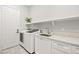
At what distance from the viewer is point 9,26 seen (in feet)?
10.0

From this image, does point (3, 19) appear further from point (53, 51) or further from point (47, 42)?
point (53, 51)

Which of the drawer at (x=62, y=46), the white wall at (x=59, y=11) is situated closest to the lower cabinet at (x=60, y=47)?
the drawer at (x=62, y=46)

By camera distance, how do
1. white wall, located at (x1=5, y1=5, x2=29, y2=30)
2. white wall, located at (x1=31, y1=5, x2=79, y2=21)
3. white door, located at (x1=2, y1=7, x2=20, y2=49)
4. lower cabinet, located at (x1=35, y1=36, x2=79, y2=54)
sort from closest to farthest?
lower cabinet, located at (x1=35, y1=36, x2=79, y2=54), white wall, located at (x1=31, y1=5, x2=79, y2=21), white door, located at (x1=2, y1=7, x2=20, y2=49), white wall, located at (x1=5, y1=5, x2=29, y2=30)

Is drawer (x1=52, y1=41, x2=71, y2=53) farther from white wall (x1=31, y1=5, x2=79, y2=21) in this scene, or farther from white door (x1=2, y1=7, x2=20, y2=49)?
white door (x1=2, y1=7, x2=20, y2=49)

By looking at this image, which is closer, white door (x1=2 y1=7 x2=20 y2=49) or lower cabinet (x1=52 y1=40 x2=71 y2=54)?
lower cabinet (x1=52 y1=40 x2=71 y2=54)

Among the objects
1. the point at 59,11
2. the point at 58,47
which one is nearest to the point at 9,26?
the point at 59,11

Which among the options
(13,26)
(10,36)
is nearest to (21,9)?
(13,26)

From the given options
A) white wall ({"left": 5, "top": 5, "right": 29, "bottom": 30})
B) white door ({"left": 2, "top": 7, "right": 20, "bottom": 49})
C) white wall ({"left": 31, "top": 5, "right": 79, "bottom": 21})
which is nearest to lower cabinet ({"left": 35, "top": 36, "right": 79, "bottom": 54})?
white wall ({"left": 31, "top": 5, "right": 79, "bottom": 21})

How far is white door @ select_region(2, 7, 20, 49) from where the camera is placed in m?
2.89

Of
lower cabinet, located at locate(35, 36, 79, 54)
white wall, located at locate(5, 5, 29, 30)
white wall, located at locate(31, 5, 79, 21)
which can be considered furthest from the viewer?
white wall, located at locate(5, 5, 29, 30)

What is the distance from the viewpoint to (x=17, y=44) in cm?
340

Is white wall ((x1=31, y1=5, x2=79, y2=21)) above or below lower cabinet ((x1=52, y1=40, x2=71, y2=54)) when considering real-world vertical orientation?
above

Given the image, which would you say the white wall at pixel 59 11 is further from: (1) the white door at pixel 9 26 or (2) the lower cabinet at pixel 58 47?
(1) the white door at pixel 9 26

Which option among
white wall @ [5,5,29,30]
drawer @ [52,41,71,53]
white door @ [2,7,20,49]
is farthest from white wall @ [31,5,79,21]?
white door @ [2,7,20,49]
